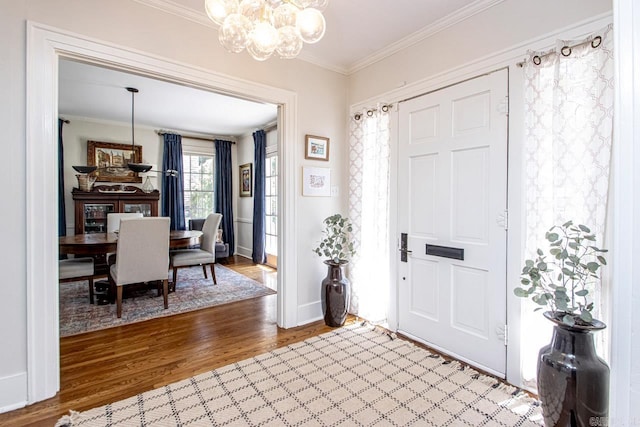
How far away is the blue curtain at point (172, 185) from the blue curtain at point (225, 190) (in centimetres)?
78

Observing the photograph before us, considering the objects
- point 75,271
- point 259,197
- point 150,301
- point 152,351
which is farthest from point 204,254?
point 152,351

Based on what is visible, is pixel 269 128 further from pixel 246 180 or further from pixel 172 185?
pixel 172 185

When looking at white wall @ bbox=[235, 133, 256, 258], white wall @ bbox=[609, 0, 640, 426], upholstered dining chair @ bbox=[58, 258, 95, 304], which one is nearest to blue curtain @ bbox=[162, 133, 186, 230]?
white wall @ bbox=[235, 133, 256, 258]

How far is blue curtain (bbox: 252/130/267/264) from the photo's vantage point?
234 inches

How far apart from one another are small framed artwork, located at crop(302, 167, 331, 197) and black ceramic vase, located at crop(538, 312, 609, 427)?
214 cm

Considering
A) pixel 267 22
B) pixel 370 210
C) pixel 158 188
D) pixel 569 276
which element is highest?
pixel 267 22

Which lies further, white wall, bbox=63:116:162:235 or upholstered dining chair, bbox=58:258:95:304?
white wall, bbox=63:116:162:235

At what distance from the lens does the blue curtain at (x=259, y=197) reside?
234 inches

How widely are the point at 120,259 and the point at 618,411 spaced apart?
3769 millimetres

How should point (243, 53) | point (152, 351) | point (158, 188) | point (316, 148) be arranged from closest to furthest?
point (152, 351) → point (243, 53) → point (316, 148) → point (158, 188)

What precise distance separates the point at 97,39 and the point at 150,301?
114 inches

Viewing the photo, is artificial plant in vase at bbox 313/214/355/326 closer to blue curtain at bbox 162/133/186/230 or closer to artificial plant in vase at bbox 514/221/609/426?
artificial plant in vase at bbox 514/221/609/426

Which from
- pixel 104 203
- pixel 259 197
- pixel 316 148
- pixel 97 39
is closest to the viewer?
pixel 97 39

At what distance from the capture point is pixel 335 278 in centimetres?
301
